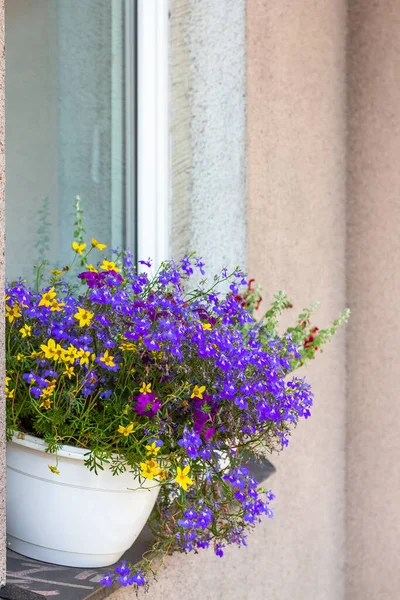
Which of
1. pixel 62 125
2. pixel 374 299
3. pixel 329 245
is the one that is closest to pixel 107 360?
pixel 62 125

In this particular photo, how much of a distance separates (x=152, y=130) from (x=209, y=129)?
0.55ft

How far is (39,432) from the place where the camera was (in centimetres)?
120

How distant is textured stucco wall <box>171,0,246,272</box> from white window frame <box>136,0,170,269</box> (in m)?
0.03

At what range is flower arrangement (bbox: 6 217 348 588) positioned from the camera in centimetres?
117

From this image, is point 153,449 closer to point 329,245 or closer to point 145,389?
point 145,389

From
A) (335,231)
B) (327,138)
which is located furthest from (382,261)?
(327,138)

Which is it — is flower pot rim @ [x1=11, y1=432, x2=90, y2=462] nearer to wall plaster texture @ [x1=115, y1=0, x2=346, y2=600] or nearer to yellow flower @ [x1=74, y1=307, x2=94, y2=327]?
yellow flower @ [x1=74, y1=307, x2=94, y2=327]

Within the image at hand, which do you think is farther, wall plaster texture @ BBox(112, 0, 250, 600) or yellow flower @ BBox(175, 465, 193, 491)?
wall plaster texture @ BBox(112, 0, 250, 600)

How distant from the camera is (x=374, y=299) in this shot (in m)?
2.98

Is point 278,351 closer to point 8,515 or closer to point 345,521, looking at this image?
point 8,515

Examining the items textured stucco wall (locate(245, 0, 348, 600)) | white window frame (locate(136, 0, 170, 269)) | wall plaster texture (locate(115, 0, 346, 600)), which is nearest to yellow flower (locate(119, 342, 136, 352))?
wall plaster texture (locate(115, 0, 346, 600))

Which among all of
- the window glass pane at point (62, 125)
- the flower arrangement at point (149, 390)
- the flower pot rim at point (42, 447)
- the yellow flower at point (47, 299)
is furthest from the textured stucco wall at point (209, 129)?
the flower pot rim at point (42, 447)

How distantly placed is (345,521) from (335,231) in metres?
1.17

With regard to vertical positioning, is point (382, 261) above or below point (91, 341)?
above
